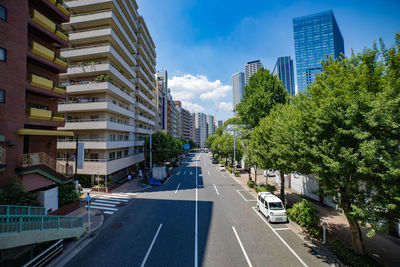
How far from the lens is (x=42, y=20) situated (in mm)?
14906

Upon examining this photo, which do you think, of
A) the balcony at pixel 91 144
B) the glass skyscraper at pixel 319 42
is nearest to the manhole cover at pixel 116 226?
the balcony at pixel 91 144

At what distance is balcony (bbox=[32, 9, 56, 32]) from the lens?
14273mm

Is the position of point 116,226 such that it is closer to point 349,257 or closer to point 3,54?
point 3,54

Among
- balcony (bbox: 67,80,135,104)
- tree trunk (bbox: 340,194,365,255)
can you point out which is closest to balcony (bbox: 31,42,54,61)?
balcony (bbox: 67,80,135,104)

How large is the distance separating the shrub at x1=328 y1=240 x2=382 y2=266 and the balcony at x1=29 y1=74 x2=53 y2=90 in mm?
25299

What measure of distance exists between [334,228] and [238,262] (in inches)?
370

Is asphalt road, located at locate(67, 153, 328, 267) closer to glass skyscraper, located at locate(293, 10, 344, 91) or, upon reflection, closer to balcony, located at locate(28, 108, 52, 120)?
balcony, located at locate(28, 108, 52, 120)

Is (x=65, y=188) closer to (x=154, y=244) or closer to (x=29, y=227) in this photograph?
(x=29, y=227)

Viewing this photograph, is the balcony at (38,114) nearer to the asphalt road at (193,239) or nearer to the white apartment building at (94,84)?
the white apartment building at (94,84)

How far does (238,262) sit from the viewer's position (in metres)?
9.20

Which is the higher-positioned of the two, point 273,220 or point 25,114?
point 25,114

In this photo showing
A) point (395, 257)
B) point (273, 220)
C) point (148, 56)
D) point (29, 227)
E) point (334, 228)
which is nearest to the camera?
point (29, 227)

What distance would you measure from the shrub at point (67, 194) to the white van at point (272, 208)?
1910 cm

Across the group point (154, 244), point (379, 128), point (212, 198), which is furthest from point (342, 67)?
point (212, 198)
